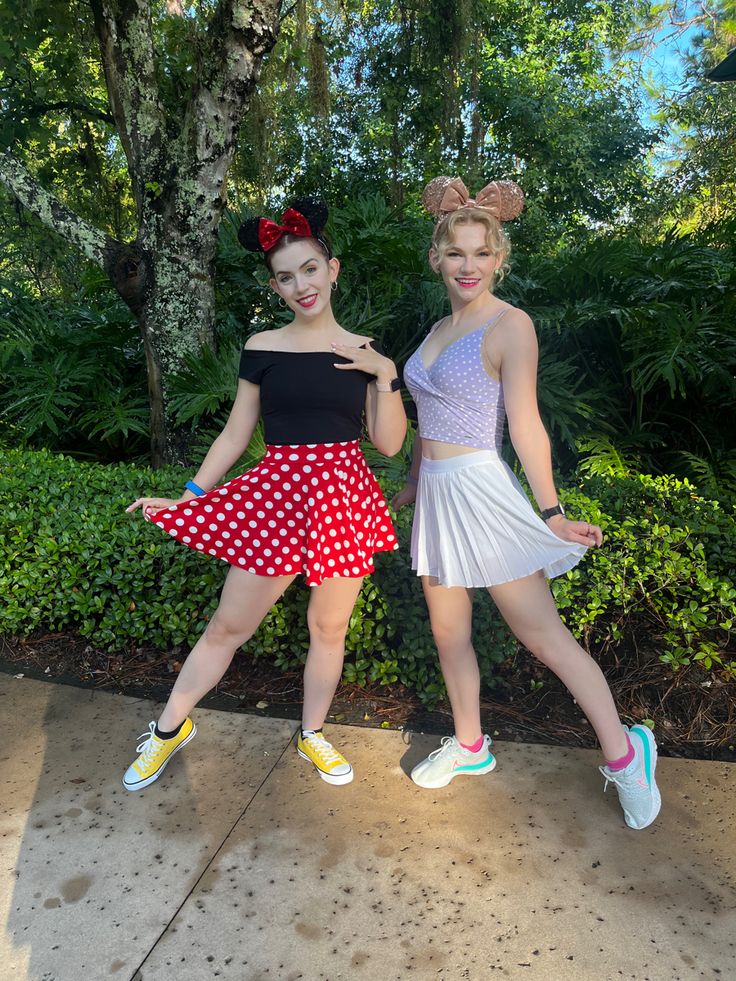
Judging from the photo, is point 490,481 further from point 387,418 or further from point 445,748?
point 445,748

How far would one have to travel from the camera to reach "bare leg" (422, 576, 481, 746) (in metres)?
2.37

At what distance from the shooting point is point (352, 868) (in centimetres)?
215

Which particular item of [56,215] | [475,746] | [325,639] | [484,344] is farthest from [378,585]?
[56,215]

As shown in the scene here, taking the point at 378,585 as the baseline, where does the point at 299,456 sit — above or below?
above

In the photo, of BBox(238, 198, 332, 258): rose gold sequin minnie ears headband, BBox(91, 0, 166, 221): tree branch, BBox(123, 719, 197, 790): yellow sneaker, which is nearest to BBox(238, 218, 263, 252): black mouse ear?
BBox(238, 198, 332, 258): rose gold sequin minnie ears headband

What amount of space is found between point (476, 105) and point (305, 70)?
13.7ft

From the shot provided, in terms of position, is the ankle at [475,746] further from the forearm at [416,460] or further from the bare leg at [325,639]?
the forearm at [416,460]

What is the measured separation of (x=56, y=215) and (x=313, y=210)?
9.58ft

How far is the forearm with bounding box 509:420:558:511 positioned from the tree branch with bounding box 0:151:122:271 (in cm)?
325

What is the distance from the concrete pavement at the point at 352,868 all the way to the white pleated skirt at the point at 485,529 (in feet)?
2.76

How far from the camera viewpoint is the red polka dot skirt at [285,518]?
90.8 inches

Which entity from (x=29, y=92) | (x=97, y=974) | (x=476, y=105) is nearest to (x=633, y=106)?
(x=476, y=105)

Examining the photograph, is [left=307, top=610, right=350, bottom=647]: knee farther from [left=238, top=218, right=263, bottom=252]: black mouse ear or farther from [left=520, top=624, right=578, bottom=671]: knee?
[left=238, top=218, right=263, bottom=252]: black mouse ear

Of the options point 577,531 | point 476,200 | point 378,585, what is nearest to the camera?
point 577,531
